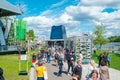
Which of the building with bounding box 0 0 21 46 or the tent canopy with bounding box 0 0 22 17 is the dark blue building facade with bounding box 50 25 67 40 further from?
the tent canopy with bounding box 0 0 22 17

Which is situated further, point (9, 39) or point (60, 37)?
point (60, 37)

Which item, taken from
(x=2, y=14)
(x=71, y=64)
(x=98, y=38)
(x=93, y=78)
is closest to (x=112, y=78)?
(x=71, y=64)

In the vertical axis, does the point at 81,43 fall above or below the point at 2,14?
below

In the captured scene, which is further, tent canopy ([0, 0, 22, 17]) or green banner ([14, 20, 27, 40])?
tent canopy ([0, 0, 22, 17])

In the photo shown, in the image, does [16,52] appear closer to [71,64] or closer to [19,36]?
[19,36]

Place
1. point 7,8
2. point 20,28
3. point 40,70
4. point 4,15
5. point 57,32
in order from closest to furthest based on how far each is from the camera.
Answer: point 40,70, point 20,28, point 7,8, point 4,15, point 57,32

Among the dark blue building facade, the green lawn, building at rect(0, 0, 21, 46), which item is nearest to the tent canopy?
building at rect(0, 0, 21, 46)

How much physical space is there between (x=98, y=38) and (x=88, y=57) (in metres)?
41.9

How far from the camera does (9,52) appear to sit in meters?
68.6

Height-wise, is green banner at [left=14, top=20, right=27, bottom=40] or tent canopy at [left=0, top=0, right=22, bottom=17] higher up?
tent canopy at [left=0, top=0, right=22, bottom=17]

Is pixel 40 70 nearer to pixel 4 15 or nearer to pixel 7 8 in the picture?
pixel 7 8

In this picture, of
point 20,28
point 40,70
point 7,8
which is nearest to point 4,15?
point 7,8

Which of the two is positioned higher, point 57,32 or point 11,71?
point 57,32

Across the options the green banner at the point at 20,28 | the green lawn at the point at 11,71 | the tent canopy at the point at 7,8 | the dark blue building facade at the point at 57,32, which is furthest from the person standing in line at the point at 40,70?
the dark blue building facade at the point at 57,32
